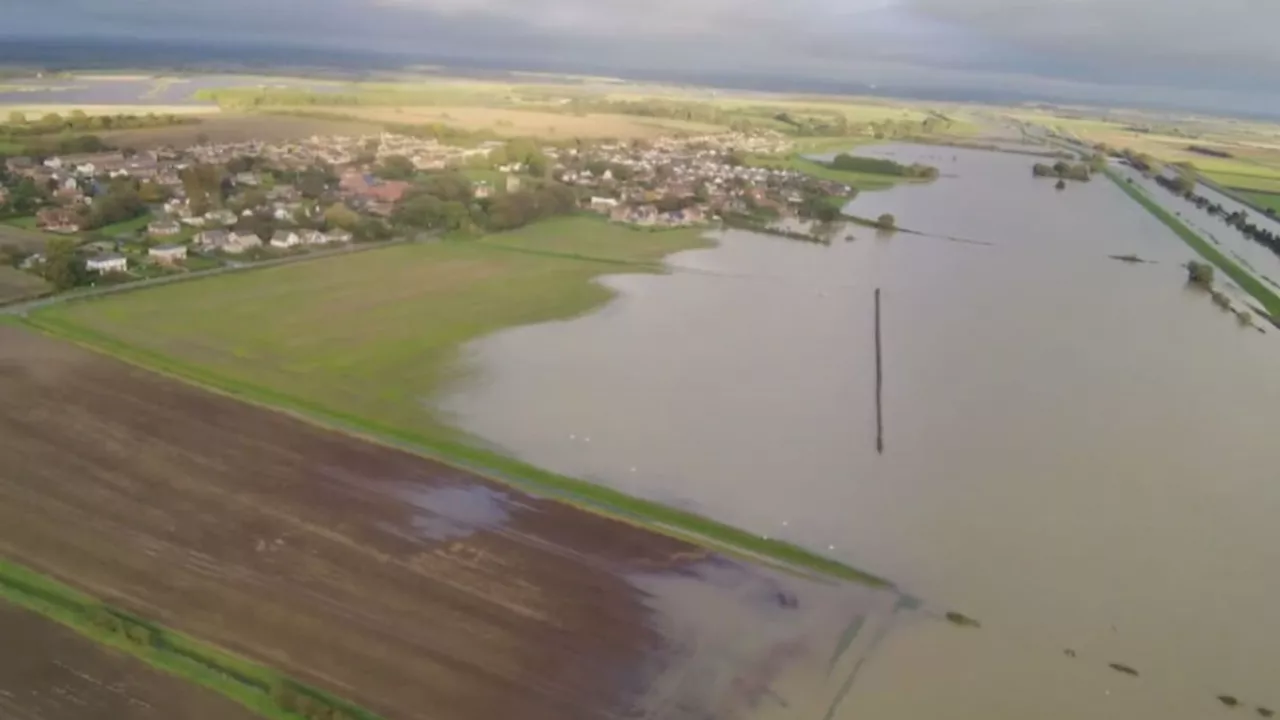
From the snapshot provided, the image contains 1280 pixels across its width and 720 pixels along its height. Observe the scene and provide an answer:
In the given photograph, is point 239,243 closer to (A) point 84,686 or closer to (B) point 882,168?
(A) point 84,686

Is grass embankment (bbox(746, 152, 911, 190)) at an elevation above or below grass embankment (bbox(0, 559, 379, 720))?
above

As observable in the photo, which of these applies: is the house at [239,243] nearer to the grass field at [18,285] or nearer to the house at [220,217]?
the house at [220,217]

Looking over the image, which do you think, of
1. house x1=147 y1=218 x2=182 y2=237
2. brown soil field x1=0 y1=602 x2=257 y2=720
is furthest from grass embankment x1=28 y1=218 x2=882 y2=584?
brown soil field x1=0 y1=602 x2=257 y2=720

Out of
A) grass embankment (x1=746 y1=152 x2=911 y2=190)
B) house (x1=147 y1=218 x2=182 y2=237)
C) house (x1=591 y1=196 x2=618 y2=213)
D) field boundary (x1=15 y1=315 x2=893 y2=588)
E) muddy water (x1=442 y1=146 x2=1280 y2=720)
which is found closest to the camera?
muddy water (x1=442 y1=146 x2=1280 y2=720)

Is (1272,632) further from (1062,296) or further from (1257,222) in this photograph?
(1257,222)

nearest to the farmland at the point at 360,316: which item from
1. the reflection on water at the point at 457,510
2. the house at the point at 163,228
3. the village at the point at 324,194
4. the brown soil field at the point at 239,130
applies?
the reflection on water at the point at 457,510

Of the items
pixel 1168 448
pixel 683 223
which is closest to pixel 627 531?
pixel 1168 448

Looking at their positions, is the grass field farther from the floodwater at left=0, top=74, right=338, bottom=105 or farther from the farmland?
the floodwater at left=0, top=74, right=338, bottom=105
